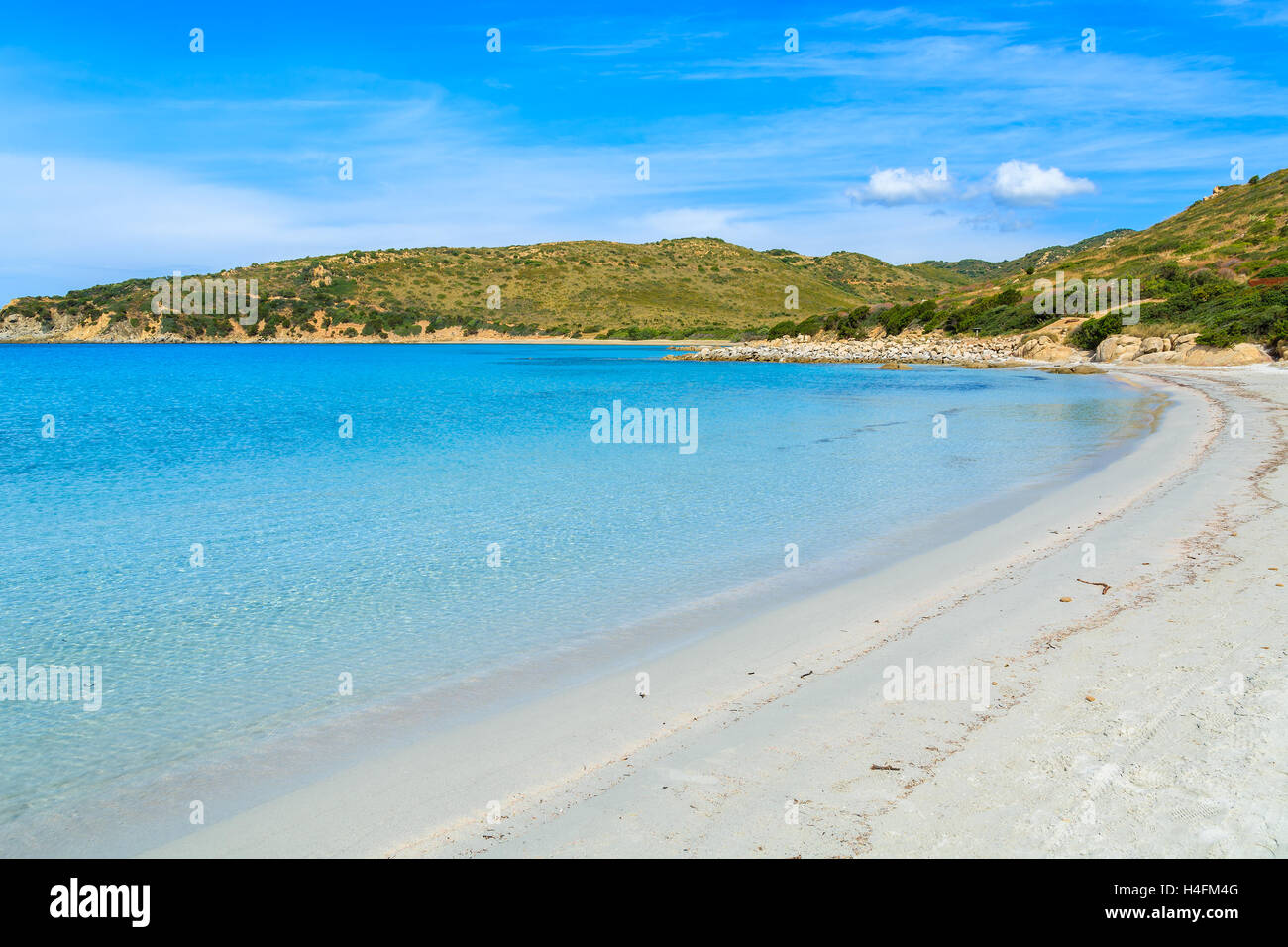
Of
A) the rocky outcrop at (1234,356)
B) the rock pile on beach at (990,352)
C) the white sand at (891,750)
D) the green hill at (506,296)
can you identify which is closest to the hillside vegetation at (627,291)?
the green hill at (506,296)

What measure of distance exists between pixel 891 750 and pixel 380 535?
28.3 feet

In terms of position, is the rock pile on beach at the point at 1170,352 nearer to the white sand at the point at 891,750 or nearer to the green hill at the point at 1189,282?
the green hill at the point at 1189,282

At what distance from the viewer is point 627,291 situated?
129875 millimetres

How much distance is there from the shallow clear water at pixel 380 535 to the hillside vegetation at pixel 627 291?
49.1 m

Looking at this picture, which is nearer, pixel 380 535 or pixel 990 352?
pixel 380 535

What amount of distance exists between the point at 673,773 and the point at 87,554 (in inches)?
371

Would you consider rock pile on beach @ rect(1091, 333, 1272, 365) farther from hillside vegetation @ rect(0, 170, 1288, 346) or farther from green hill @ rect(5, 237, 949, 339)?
green hill @ rect(5, 237, 949, 339)

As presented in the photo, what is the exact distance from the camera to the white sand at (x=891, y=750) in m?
3.93

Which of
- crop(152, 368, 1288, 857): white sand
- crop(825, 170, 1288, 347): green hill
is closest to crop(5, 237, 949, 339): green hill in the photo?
crop(825, 170, 1288, 347): green hill

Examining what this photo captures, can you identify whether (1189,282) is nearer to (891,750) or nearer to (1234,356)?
(1234,356)

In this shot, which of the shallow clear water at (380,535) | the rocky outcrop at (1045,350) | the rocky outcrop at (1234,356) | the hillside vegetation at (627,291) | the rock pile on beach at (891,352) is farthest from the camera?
the hillside vegetation at (627,291)

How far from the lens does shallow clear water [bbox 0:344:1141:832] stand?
6.41m

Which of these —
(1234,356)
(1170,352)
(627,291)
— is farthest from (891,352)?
(627,291)

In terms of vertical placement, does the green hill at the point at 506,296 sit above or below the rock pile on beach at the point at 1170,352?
above
